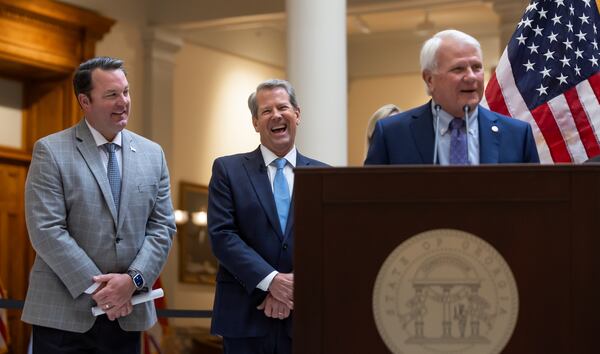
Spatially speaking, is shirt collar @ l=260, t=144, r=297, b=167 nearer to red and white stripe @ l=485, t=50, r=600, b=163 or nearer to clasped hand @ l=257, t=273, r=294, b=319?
clasped hand @ l=257, t=273, r=294, b=319

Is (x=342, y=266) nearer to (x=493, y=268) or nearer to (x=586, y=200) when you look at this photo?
(x=493, y=268)

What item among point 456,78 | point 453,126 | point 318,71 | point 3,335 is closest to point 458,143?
point 453,126

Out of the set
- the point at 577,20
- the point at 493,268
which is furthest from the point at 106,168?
the point at 577,20

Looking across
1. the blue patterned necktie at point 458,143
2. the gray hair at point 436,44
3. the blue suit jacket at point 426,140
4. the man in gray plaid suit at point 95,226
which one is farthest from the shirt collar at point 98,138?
the blue patterned necktie at point 458,143

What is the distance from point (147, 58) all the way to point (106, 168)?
843cm

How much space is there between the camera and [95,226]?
4188 millimetres

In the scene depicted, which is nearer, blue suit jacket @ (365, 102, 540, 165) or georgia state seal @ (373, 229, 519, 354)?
georgia state seal @ (373, 229, 519, 354)

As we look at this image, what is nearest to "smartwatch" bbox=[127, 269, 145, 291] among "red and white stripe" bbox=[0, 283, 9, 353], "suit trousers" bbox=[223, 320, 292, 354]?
"suit trousers" bbox=[223, 320, 292, 354]

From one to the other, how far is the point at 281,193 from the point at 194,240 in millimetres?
9565

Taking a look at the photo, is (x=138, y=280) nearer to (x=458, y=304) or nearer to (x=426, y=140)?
(x=426, y=140)

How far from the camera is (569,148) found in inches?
201

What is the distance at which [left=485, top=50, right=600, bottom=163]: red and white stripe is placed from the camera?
510 cm

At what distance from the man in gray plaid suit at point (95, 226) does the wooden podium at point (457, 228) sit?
62.1 inches

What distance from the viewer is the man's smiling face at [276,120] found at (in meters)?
4.29
